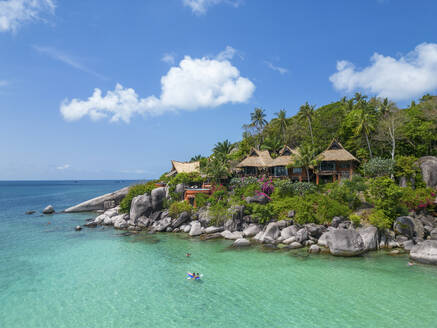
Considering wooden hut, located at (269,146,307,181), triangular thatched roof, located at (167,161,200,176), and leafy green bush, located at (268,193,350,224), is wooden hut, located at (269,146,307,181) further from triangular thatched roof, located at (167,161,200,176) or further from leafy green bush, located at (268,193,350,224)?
triangular thatched roof, located at (167,161,200,176)

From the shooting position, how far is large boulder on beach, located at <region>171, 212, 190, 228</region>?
33.3 meters

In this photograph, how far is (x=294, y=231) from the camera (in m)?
26.4

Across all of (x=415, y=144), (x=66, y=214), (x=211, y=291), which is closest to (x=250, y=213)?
(x=211, y=291)

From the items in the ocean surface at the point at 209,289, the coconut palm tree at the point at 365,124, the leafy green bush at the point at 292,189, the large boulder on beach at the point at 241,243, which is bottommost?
the ocean surface at the point at 209,289

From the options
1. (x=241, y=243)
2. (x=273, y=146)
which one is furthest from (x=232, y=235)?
(x=273, y=146)

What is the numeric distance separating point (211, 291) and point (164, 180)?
3176 centimetres

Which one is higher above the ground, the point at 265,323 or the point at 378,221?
the point at 378,221

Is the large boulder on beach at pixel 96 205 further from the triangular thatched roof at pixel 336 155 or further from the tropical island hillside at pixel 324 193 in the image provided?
the triangular thatched roof at pixel 336 155

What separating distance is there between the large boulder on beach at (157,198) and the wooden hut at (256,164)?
13.8 metres

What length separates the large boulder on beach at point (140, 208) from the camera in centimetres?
3659

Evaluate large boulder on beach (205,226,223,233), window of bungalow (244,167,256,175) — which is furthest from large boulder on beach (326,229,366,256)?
window of bungalow (244,167,256,175)

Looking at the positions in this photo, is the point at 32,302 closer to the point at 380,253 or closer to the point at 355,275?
the point at 355,275

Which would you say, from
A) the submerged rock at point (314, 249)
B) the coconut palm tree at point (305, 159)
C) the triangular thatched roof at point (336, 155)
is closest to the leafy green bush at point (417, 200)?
the triangular thatched roof at point (336, 155)

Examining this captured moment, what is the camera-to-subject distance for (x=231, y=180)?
131 ft
